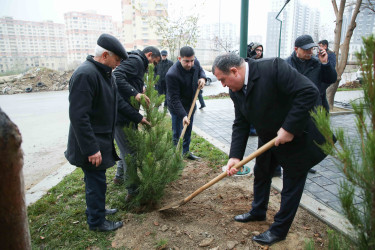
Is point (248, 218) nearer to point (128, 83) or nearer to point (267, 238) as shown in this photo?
point (267, 238)

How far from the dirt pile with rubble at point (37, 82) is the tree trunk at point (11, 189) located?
22456 mm

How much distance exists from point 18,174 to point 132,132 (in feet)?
5.52

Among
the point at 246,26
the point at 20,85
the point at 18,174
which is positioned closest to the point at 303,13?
the point at 246,26

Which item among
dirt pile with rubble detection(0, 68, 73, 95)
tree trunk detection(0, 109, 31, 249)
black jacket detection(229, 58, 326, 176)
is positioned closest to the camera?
tree trunk detection(0, 109, 31, 249)

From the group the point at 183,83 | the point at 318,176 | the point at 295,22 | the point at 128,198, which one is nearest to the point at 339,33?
the point at 318,176

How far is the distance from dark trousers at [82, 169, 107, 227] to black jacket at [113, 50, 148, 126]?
2.64 feet

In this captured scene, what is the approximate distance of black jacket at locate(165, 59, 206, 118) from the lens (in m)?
4.18

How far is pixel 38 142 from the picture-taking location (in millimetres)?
Answer: 6387

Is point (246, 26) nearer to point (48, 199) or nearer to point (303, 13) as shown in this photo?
point (48, 199)

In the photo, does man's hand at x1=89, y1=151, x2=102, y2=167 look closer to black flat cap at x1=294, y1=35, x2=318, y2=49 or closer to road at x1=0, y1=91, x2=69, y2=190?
road at x1=0, y1=91, x2=69, y2=190

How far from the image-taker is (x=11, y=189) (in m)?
1.16

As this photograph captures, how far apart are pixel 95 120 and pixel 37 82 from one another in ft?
76.5

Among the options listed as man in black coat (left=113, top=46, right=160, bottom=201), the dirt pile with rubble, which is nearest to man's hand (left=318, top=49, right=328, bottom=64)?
man in black coat (left=113, top=46, right=160, bottom=201)

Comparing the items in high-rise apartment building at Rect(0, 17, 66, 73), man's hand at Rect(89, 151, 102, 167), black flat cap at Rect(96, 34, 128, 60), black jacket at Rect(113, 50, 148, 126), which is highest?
high-rise apartment building at Rect(0, 17, 66, 73)
